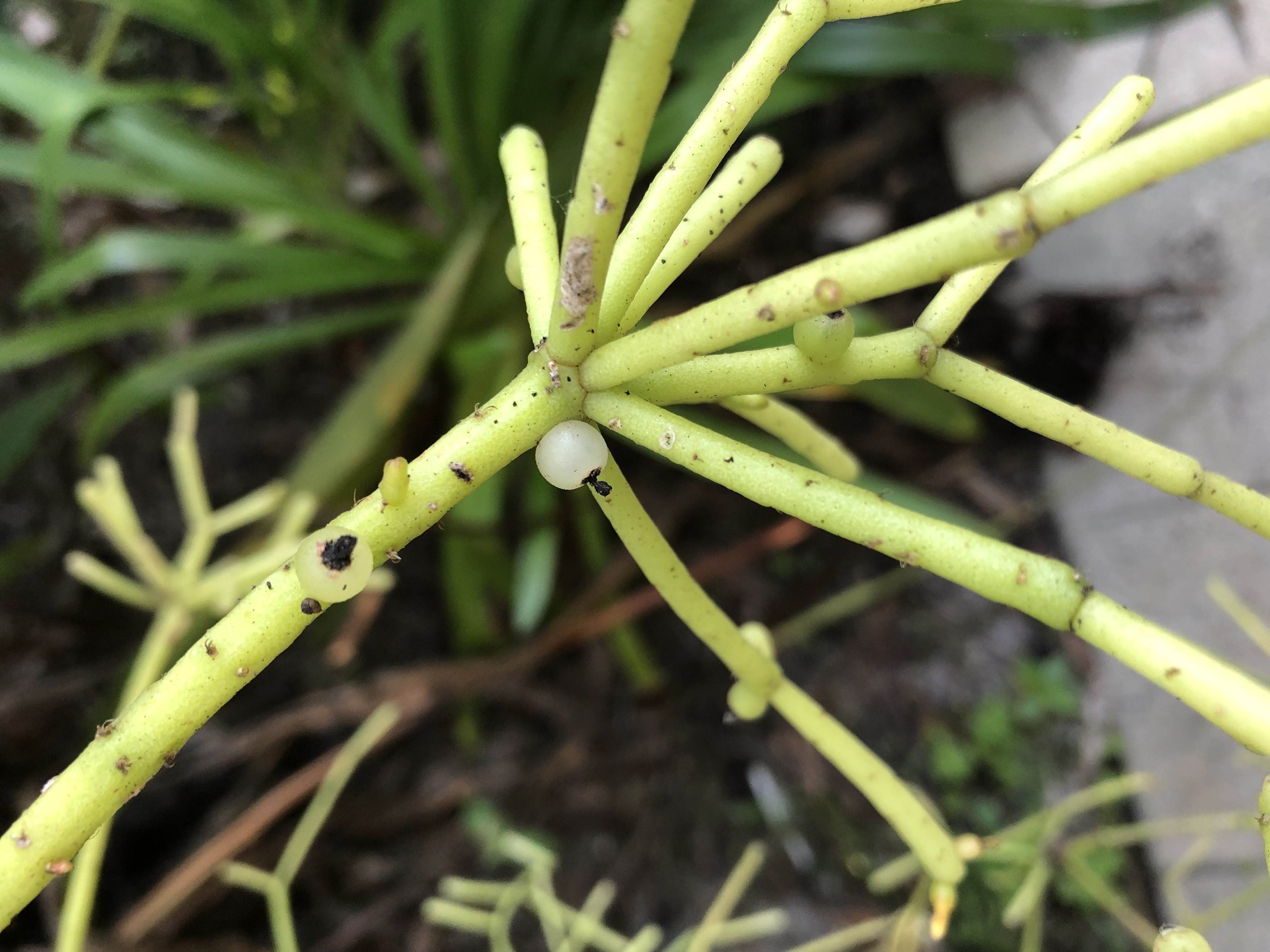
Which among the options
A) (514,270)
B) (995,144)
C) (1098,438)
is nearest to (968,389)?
(1098,438)

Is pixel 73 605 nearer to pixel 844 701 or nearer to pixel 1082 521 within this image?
pixel 844 701

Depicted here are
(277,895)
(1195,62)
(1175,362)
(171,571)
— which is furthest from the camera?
(1175,362)

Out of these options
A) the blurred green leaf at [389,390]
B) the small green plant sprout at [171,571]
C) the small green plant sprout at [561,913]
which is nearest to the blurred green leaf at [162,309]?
the blurred green leaf at [389,390]

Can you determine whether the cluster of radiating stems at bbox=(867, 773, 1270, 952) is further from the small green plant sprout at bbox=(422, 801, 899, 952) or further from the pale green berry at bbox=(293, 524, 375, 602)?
the pale green berry at bbox=(293, 524, 375, 602)

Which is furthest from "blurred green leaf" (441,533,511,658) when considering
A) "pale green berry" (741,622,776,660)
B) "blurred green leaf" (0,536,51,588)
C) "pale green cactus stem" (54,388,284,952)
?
"pale green berry" (741,622,776,660)

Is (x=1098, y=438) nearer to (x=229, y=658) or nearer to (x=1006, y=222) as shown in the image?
(x=1006, y=222)

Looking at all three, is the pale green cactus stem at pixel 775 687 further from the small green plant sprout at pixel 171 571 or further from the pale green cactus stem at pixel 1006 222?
the small green plant sprout at pixel 171 571
